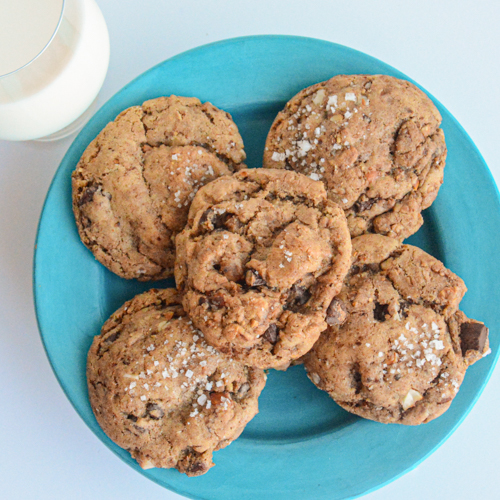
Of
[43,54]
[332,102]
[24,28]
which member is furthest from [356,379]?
[24,28]

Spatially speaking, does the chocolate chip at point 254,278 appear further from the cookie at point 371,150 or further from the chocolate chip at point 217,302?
the cookie at point 371,150

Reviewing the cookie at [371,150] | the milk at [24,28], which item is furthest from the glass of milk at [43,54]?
the cookie at [371,150]

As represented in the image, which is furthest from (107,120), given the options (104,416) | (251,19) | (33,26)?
(104,416)

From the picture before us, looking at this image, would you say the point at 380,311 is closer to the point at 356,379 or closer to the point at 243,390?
the point at 356,379

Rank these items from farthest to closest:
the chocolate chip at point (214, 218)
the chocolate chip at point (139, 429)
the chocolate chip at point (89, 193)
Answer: the chocolate chip at point (89, 193) → the chocolate chip at point (139, 429) → the chocolate chip at point (214, 218)

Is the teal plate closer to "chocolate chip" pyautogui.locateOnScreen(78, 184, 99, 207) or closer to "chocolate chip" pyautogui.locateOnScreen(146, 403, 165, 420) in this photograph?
"chocolate chip" pyautogui.locateOnScreen(78, 184, 99, 207)
